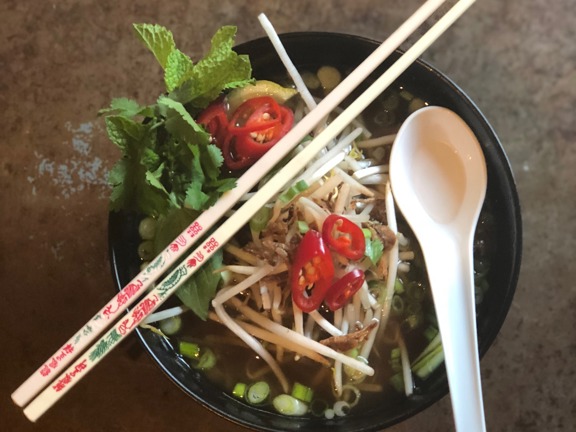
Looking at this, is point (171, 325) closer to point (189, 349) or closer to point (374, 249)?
point (189, 349)

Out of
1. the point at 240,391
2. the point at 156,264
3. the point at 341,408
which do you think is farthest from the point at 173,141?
the point at 341,408

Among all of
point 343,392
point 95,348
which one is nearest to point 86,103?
point 95,348

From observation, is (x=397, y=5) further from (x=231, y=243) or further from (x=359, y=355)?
(x=359, y=355)

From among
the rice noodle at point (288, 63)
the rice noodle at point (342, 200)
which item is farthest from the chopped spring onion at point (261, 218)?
the rice noodle at point (288, 63)

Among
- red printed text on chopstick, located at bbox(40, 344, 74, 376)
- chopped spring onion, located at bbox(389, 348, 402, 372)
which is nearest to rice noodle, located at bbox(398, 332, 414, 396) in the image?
chopped spring onion, located at bbox(389, 348, 402, 372)

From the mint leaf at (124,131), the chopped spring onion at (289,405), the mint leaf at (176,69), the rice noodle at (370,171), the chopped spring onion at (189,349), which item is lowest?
the chopped spring onion at (189,349)

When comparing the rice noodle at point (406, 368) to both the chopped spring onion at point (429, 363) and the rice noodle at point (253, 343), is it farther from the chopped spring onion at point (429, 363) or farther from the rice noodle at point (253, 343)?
the rice noodle at point (253, 343)
